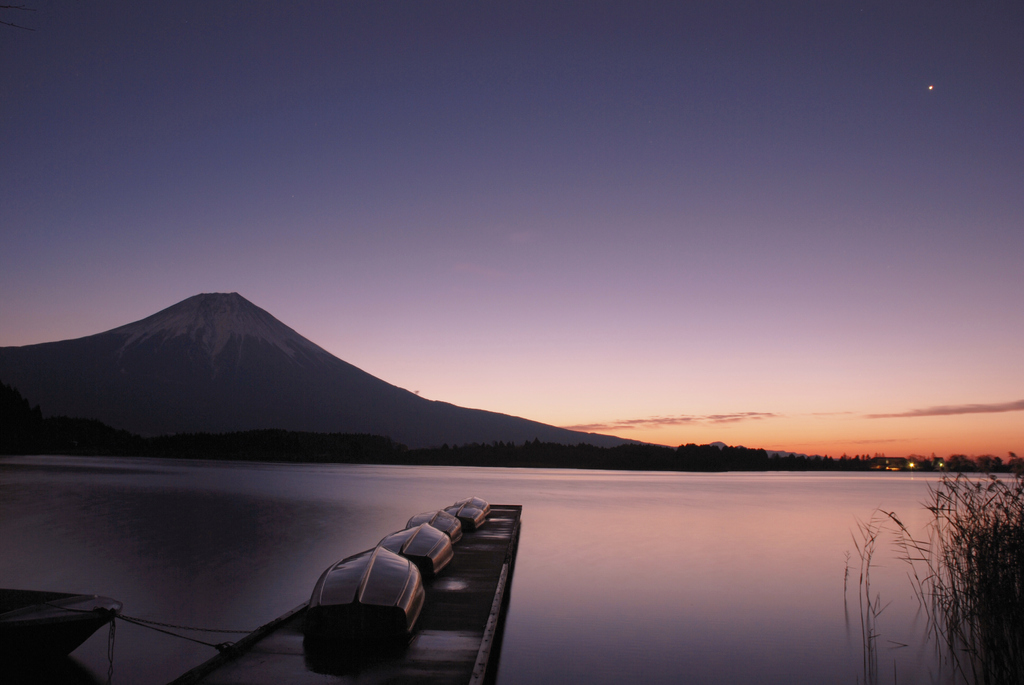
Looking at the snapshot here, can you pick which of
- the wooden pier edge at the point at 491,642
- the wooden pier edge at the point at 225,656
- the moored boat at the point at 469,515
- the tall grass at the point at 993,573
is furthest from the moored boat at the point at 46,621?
the moored boat at the point at 469,515

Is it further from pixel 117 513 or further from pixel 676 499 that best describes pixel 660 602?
pixel 676 499

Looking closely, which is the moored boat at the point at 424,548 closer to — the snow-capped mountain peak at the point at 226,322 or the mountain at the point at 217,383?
the mountain at the point at 217,383

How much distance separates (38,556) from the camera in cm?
1392

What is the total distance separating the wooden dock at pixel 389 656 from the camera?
5230mm

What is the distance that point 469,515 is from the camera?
16250mm

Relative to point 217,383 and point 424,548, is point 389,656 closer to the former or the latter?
point 424,548

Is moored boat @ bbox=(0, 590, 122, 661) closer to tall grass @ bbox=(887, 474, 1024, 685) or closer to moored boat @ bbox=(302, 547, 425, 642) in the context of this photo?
moored boat @ bbox=(302, 547, 425, 642)

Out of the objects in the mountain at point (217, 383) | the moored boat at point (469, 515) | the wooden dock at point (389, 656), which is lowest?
the wooden dock at point (389, 656)

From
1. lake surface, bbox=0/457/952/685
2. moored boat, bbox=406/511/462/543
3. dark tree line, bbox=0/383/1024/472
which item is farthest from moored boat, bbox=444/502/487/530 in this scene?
dark tree line, bbox=0/383/1024/472

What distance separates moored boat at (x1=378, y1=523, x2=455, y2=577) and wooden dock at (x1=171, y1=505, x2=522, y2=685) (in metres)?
0.96

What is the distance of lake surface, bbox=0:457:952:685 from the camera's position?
7.90 meters

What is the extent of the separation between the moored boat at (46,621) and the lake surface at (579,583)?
0.80 metres

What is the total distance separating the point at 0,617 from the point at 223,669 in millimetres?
2402

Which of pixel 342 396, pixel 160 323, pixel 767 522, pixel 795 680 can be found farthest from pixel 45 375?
pixel 795 680
